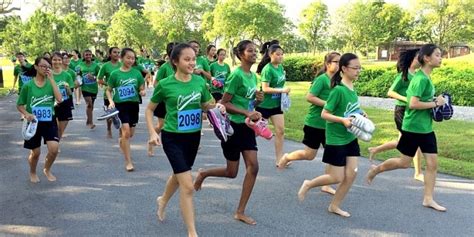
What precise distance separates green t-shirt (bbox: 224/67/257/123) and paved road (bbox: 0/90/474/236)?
1.07m

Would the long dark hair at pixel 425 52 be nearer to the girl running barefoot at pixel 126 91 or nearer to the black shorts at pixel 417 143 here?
the black shorts at pixel 417 143

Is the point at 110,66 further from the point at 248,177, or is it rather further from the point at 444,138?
the point at 444,138

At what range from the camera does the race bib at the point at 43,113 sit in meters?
6.25

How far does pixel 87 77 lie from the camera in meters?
11.4

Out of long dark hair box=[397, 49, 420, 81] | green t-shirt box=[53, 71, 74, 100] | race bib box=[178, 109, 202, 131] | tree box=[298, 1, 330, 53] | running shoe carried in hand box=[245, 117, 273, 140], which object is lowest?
running shoe carried in hand box=[245, 117, 273, 140]

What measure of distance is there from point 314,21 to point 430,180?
4991cm

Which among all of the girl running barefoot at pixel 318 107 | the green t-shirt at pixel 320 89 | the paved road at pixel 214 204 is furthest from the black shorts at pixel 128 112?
the green t-shirt at pixel 320 89

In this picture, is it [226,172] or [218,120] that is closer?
[218,120]

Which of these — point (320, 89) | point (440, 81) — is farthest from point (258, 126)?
point (440, 81)

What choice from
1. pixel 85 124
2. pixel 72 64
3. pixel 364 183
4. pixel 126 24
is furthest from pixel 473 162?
pixel 126 24

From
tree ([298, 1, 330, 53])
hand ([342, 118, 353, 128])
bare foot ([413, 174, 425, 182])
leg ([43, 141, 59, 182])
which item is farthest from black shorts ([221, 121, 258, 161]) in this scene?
tree ([298, 1, 330, 53])

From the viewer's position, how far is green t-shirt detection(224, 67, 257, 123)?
486cm

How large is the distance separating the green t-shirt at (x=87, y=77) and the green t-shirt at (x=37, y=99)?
5.11 meters

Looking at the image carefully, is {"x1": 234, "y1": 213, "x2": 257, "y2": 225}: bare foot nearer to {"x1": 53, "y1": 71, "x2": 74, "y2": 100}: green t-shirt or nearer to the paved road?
the paved road
